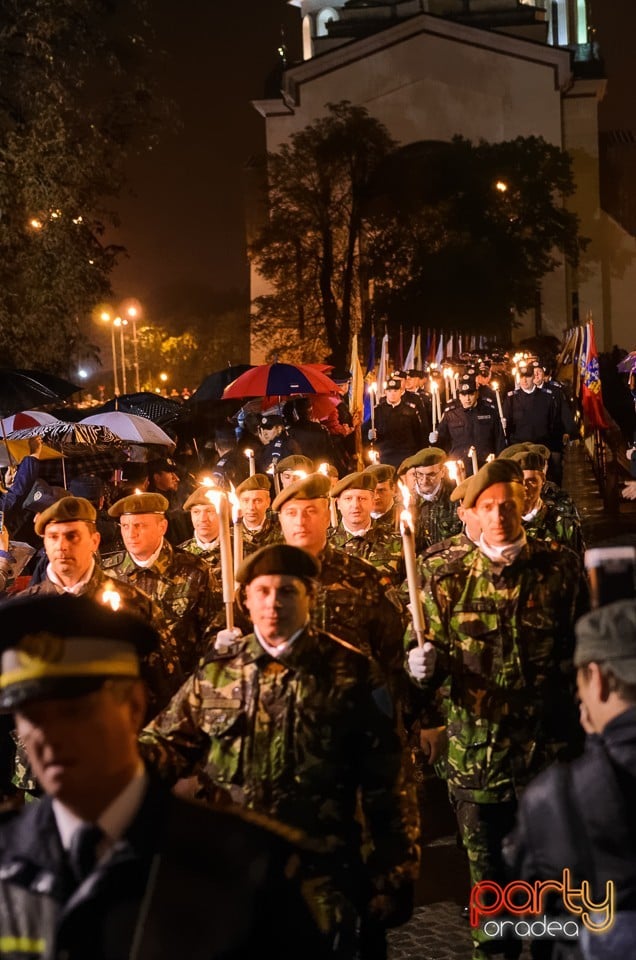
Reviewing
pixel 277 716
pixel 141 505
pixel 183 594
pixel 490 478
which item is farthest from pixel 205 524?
pixel 277 716

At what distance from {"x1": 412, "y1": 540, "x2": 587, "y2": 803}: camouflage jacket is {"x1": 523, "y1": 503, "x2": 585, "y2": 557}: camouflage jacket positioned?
11.4 feet

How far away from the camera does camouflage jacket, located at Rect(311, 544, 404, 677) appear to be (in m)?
6.03

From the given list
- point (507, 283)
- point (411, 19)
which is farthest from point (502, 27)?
point (507, 283)

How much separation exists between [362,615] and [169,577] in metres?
1.91

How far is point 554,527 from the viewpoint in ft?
30.5

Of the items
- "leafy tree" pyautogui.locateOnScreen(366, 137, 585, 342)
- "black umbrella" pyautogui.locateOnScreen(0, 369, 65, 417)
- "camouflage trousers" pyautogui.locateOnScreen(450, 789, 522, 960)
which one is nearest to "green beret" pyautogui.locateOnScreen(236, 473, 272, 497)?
"camouflage trousers" pyautogui.locateOnScreen(450, 789, 522, 960)

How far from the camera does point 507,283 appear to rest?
5038cm

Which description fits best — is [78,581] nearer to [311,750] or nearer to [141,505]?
[141,505]

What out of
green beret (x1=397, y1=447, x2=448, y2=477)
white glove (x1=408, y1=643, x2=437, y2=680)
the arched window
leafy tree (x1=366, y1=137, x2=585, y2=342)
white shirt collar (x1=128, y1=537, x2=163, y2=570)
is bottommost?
white glove (x1=408, y1=643, x2=437, y2=680)

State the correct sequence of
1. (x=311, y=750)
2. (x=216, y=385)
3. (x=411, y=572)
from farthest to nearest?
(x=216, y=385) → (x=411, y=572) → (x=311, y=750)

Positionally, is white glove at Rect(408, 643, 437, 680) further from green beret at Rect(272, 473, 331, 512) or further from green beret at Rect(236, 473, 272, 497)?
green beret at Rect(236, 473, 272, 497)

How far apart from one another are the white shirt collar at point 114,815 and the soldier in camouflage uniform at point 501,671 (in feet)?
9.39

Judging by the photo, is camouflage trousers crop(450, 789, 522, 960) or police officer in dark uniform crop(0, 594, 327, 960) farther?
camouflage trousers crop(450, 789, 522, 960)

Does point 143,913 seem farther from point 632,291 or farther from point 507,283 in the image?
point 632,291
